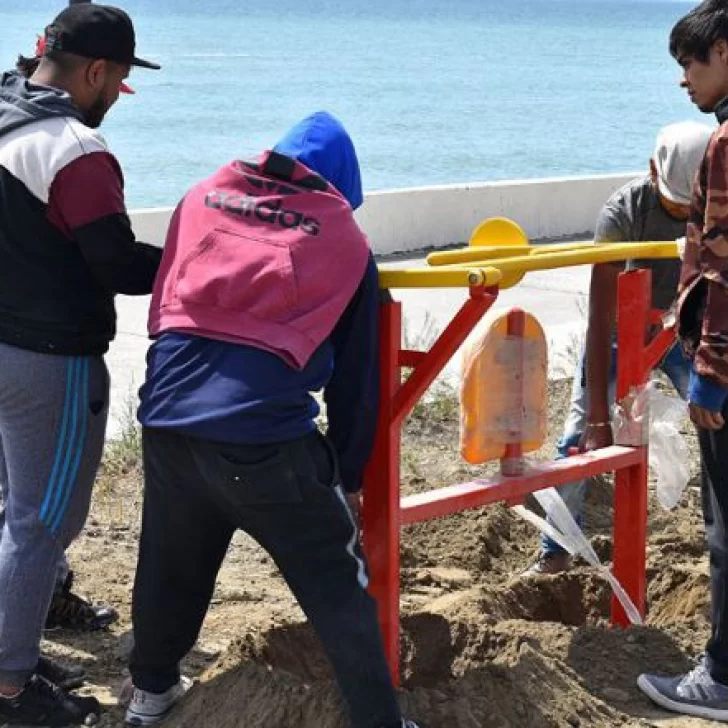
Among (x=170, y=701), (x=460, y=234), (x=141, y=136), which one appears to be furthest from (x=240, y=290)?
(x=141, y=136)

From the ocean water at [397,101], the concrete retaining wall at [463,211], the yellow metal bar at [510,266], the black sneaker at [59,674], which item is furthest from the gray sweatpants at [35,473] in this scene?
the ocean water at [397,101]

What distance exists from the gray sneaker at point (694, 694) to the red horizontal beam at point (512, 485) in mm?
597

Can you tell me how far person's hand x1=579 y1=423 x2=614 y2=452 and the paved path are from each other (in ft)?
8.91

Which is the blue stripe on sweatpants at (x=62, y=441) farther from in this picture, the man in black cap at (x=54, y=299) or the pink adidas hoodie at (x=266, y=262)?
the pink adidas hoodie at (x=266, y=262)

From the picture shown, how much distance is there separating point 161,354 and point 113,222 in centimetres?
37

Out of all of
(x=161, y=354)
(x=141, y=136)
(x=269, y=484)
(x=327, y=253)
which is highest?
(x=327, y=253)

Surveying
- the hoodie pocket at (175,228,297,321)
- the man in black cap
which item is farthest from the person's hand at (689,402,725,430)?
the man in black cap

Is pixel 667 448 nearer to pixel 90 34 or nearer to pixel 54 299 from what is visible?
pixel 54 299

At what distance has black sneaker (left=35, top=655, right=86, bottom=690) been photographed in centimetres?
433

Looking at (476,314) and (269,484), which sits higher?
(476,314)

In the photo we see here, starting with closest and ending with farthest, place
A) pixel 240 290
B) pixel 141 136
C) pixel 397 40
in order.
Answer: pixel 240 290 < pixel 141 136 < pixel 397 40

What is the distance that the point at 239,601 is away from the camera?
206 inches

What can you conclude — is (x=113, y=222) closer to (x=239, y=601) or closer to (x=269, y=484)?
(x=269, y=484)

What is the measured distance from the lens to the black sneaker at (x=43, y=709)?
409 centimetres
